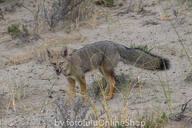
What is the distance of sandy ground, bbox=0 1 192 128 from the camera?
15.3ft

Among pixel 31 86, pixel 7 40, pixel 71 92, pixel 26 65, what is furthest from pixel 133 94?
pixel 7 40

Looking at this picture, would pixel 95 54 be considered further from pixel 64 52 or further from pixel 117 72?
pixel 117 72

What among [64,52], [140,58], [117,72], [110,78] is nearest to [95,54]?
[110,78]

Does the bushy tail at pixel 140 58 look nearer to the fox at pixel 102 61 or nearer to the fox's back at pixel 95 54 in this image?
the fox at pixel 102 61

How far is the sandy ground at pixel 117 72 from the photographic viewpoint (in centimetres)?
468

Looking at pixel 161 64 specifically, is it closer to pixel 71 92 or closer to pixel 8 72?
pixel 71 92

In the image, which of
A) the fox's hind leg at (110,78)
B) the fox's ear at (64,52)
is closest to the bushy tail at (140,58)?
the fox's hind leg at (110,78)

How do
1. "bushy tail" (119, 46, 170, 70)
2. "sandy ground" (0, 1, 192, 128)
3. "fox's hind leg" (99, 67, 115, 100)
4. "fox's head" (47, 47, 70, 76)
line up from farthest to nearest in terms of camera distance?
1. "fox's hind leg" (99, 67, 115, 100)
2. "bushy tail" (119, 46, 170, 70)
3. "fox's head" (47, 47, 70, 76)
4. "sandy ground" (0, 1, 192, 128)

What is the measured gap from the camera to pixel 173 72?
578cm

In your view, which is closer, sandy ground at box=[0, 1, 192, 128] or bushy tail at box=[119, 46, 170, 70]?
sandy ground at box=[0, 1, 192, 128]

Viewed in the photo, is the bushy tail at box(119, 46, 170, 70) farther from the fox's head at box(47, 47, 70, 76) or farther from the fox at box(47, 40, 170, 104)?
the fox's head at box(47, 47, 70, 76)

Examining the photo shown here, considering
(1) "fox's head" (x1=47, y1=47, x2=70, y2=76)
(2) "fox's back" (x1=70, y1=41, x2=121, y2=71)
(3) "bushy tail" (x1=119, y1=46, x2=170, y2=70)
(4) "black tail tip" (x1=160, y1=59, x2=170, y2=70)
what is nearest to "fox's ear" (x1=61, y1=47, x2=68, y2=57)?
(1) "fox's head" (x1=47, y1=47, x2=70, y2=76)

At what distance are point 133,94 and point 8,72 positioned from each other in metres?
2.42

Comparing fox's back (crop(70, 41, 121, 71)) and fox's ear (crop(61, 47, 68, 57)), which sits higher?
fox's ear (crop(61, 47, 68, 57))
